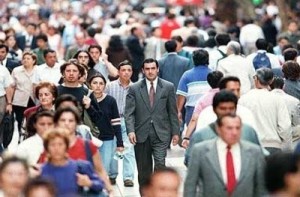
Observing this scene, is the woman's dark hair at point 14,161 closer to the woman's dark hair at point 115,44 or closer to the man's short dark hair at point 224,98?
the man's short dark hair at point 224,98

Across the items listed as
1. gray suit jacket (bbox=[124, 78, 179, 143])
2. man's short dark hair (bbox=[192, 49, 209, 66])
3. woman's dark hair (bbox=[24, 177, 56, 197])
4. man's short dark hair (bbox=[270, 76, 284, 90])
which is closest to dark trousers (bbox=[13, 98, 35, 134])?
man's short dark hair (bbox=[192, 49, 209, 66])

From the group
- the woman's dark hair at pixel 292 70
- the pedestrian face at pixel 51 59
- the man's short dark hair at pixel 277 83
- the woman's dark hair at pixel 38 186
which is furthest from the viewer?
the pedestrian face at pixel 51 59

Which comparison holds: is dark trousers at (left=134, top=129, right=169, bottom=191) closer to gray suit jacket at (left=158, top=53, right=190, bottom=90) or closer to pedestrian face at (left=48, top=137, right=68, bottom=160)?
gray suit jacket at (left=158, top=53, right=190, bottom=90)

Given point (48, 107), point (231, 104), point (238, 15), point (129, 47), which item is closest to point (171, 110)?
point (48, 107)

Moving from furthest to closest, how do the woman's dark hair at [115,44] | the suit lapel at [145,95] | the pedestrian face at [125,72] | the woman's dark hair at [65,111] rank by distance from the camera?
the woman's dark hair at [115,44] → the pedestrian face at [125,72] → the suit lapel at [145,95] → the woman's dark hair at [65,111]

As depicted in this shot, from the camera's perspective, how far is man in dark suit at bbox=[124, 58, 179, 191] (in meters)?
15.5

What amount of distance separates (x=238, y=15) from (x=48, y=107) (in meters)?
31.8

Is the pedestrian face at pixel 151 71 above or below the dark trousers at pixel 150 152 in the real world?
above

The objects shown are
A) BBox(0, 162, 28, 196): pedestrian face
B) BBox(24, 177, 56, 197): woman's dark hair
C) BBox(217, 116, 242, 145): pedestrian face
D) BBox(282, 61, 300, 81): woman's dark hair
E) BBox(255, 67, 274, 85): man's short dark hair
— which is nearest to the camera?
BBox(24, 177, 56, 197): woman's dark hair

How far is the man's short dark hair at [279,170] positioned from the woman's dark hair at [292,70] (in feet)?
26.1

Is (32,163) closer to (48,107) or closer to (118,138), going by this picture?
(48,107)

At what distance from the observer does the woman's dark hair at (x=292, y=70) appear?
16.2 metres

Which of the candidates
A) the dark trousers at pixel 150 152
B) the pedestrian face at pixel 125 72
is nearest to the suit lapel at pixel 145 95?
the dark trousers at pixel 150 152

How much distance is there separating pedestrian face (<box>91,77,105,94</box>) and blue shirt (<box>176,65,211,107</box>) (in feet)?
7.10
